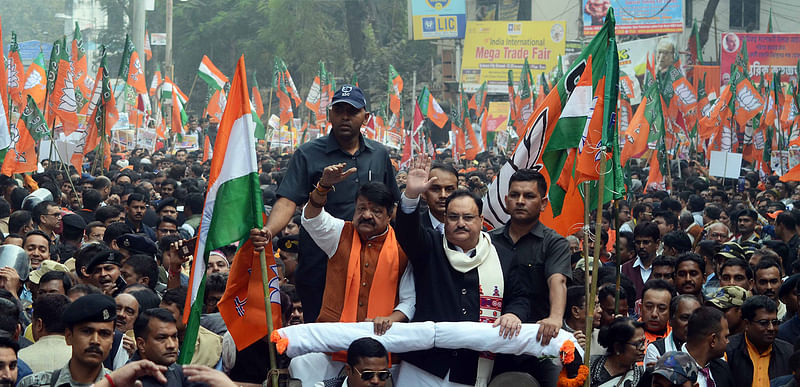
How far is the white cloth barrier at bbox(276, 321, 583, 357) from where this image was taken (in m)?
4.42

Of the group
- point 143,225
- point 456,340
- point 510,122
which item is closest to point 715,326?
point 456,340

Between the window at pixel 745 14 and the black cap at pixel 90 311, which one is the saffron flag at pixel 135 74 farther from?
the window at pixel 745 14

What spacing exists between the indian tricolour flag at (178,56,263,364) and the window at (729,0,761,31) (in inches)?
1596

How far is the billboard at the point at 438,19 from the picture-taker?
39031mm

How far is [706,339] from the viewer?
5.14m

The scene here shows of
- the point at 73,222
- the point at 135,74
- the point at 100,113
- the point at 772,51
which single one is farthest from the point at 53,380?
the point at 772,51

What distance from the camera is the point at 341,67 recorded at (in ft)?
137

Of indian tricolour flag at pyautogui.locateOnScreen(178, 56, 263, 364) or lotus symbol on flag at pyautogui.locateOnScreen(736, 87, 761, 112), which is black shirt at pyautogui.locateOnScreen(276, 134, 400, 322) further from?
lotus symbol on flag at pyautogui.locateOnScreen(736, 87, 761, 112)

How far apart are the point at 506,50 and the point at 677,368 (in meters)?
35.0

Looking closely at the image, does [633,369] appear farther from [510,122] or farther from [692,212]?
[510,122]

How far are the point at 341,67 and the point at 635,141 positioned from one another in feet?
88.7

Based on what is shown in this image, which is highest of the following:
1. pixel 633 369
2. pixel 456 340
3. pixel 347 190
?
pixel 347 190

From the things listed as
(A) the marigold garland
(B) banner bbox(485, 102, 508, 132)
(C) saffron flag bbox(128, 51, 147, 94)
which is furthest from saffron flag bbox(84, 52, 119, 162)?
(B) banner bbox(485, 102, 508, 132)

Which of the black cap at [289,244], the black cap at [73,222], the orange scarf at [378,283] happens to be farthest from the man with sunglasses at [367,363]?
the black cap at [73,222]
